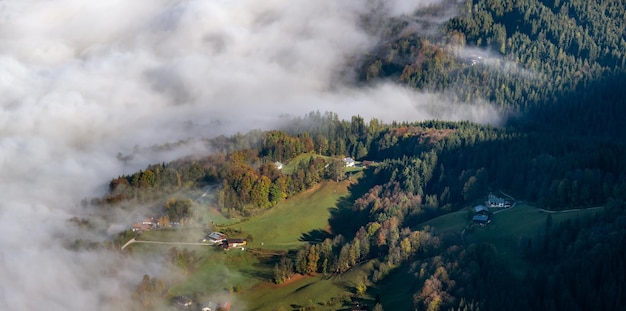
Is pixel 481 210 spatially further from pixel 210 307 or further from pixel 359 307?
pixel 210 307

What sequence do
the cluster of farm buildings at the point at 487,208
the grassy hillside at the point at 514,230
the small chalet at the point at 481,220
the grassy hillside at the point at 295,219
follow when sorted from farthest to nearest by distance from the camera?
the grassy hillside at the point at 295,219
the cluster of farm buildings at the point at 487,208
the small chalet at the point at 481,220
the grassy hillside at the point at 514,230

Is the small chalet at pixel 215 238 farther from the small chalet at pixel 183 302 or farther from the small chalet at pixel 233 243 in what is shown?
the small chalet at pixel 183 302

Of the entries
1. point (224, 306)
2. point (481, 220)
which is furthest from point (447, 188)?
point (224, 306)

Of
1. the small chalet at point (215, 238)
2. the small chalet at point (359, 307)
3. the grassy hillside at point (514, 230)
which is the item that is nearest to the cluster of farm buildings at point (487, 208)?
the grassy hillside at point (514, 230)

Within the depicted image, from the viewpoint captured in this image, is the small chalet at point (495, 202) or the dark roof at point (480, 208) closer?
the dark roof at point (480, 208)

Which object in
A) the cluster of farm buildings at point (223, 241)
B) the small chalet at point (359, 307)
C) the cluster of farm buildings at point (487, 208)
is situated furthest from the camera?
the cluster of farm buildings at point (223, 241)

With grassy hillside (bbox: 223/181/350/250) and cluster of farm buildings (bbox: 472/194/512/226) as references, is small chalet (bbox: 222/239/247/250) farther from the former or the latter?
cluster of farm buildings (bbox: 472/194/512/226)
